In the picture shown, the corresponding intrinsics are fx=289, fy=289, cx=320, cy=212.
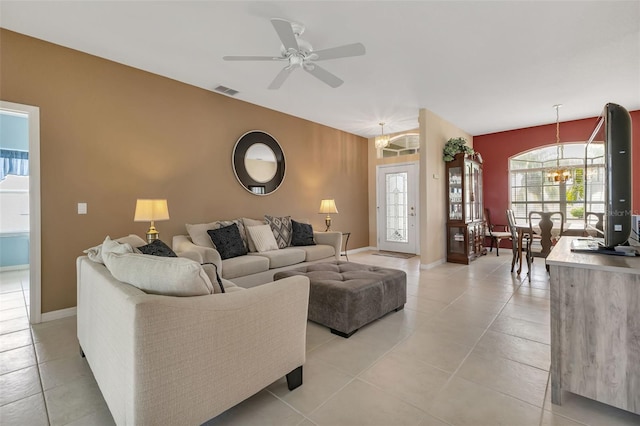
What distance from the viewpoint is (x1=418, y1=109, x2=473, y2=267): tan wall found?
484 centimetres

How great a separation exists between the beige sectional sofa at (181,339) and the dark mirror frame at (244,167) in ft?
9.21

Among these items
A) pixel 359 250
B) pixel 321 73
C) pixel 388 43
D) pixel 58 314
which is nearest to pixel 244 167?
pixel 321 73

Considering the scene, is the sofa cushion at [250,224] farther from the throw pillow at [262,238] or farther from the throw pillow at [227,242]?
the throw pillow at [227,242]

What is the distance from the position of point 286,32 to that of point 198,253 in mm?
2182

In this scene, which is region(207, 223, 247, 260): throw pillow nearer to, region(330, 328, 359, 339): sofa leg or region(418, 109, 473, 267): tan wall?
region(330, 328, 359, 339): sofa leg

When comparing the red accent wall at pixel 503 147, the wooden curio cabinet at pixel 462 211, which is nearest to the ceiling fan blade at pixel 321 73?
the wooden curio cabinet at pixel 462 211

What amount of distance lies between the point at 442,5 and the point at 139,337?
2979 millimetres

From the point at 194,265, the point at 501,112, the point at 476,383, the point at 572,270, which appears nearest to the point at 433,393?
the point at 476,383

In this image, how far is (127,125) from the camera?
10.9ft

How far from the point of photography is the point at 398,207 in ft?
21.8

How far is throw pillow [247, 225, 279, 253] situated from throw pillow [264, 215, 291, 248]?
0.15 meters

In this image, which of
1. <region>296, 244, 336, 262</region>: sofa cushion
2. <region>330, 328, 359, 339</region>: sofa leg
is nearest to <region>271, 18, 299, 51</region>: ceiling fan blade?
<region>330, 328, 359, 339</region>: sofa leg

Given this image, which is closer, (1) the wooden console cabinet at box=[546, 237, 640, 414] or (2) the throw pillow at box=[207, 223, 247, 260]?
(1) the wooden console cabinet at box=[546, 237, 640, 414]

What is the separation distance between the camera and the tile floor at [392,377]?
1495mm
